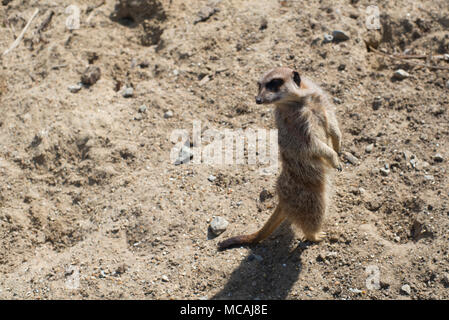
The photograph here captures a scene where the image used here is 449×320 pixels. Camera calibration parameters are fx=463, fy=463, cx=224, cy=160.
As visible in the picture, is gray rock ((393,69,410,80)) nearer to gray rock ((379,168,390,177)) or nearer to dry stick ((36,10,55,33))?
gray rock ((379,168,390,177))

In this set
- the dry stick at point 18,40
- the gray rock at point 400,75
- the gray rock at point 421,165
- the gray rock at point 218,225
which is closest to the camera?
the gray rock at point 218,225

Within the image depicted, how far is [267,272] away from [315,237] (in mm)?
339

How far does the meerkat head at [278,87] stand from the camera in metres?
2.45

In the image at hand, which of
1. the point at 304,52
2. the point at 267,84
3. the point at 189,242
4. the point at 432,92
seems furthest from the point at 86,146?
the point at 432,92

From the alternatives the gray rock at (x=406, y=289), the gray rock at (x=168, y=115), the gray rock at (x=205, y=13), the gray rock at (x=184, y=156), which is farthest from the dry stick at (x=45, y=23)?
the gray rock at (x=406, y=289)

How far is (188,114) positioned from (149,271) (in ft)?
4.21

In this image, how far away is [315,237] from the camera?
2.62 metres

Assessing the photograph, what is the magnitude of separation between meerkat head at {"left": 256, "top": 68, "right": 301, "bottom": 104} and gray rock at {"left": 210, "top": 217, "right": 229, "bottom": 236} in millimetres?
790

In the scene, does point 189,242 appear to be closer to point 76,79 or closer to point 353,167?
point 353,167

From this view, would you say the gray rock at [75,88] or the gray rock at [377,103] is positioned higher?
the gray rock at [377,103]

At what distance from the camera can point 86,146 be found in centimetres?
330

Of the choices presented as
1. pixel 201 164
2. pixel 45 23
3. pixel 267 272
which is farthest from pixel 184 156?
pixel 45 23

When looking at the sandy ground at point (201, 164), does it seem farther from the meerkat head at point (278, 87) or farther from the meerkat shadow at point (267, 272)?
the meerkat head at point (278, 87)
